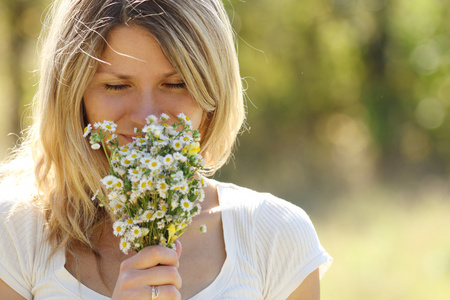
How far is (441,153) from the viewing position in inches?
531

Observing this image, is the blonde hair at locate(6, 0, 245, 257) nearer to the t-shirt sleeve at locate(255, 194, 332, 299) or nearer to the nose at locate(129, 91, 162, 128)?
the nose at locate(129, 91, 162, 128)

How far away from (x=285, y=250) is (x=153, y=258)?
787 mm

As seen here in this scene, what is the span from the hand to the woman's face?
0.52 metres

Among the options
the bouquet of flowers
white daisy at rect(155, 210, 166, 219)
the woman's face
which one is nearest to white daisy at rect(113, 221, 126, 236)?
the bouquet of flowers

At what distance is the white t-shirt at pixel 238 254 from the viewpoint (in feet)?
7.75

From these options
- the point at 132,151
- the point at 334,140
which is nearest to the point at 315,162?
the point at 334,140

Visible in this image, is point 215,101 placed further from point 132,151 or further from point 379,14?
point 379,14

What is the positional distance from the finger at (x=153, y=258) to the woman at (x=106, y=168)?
459 millimetres

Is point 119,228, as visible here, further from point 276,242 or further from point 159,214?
point 276,242

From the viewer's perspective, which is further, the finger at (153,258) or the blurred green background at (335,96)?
the blurred green background at (335,96)

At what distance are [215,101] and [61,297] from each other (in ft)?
2.97

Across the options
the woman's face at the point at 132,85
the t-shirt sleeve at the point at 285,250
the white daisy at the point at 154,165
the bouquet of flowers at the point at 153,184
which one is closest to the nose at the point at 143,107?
the woman's face at the point at 132,85

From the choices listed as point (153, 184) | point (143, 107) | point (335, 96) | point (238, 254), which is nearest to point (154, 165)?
point (153, 184)

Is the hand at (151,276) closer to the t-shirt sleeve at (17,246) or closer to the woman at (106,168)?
the woman at (106,168)
